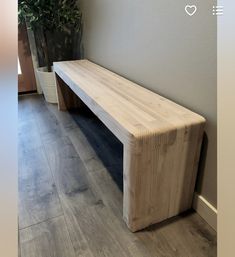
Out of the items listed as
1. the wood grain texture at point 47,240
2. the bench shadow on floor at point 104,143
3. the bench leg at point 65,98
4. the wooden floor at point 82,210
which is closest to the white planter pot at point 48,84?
the bench leg at point 65,98

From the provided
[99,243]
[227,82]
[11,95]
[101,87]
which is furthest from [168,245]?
[11,95]

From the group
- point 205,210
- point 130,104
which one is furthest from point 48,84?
point 205,210

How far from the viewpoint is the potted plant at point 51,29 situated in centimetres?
256

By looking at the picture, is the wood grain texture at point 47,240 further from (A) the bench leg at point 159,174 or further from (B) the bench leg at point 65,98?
(B) the bench leg at point 65,98

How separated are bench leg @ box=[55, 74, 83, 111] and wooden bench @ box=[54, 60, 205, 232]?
54.1 inches

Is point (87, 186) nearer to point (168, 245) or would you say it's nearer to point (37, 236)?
point (37, 236)

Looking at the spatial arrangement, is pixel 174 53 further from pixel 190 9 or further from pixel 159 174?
pixel 159 174

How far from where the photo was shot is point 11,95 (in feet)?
6.79

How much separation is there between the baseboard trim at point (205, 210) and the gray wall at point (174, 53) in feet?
0.10

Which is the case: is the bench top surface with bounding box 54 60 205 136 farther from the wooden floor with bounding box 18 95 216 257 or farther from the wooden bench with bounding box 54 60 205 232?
the wooden floor with bounding box 18 95 216 257

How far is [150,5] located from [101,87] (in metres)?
0.56

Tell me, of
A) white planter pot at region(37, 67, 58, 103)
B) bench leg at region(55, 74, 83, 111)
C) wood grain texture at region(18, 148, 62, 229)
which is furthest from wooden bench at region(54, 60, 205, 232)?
white planter pot at region(37, 67, 58, 103)

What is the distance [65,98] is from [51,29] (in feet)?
2.56

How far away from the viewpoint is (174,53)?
4.18 feet
